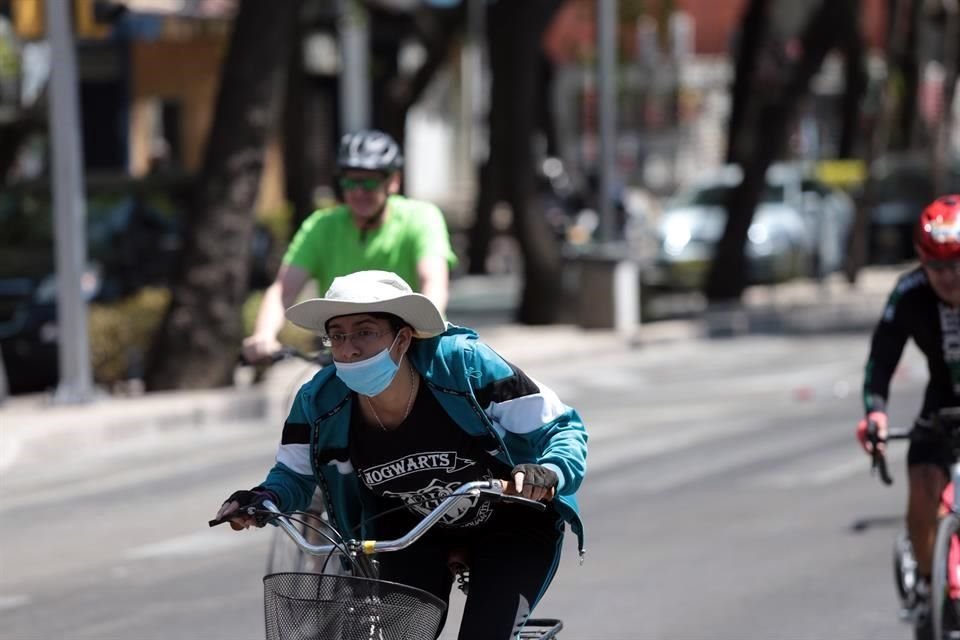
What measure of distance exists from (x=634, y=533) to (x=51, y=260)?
31.9ft

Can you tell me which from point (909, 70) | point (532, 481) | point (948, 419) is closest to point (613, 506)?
point (948, 419)

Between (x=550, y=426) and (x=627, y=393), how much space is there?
1169 cm

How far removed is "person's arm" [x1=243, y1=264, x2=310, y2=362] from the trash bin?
13036 mm

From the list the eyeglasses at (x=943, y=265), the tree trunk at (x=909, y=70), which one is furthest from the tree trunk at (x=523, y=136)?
the eyeglasses at (x=943, y=265)

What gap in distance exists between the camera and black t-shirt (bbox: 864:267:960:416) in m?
6.51

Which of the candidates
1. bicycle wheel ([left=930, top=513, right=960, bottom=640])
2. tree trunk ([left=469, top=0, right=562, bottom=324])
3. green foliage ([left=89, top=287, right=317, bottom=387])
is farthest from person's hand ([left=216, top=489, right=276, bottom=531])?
tree trunk ([left=469, top=0, right=562, bottom=324])

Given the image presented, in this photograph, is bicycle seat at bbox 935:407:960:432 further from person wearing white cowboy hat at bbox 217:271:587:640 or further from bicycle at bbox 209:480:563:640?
bicycle at bbox 209:480:563:640

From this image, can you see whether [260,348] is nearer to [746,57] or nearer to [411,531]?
[411,531]

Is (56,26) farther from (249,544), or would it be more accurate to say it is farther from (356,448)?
(356,448)

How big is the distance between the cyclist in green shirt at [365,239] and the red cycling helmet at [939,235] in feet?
6.30

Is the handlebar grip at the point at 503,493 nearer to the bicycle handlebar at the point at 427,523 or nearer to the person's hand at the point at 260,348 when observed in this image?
the bicycle handlebar at the point at 427,523

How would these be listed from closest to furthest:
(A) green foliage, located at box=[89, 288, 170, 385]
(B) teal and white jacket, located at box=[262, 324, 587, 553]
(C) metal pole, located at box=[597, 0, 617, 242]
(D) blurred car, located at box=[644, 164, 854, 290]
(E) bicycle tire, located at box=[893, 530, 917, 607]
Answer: (B) teal and white jacket, located at box=[262, 324, 587, 553], (E) bicycle tire, located at box=[893, 530, 917, 607], (A) green foliage, located at box=[89, 288, 170, 385], (C) metal pole, located at box=[597, 0, 617, 242], (D) blurred car, located at box=[644, 164, 854, 290]

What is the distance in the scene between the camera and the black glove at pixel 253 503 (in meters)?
4.47

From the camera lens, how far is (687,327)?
2119 cm
